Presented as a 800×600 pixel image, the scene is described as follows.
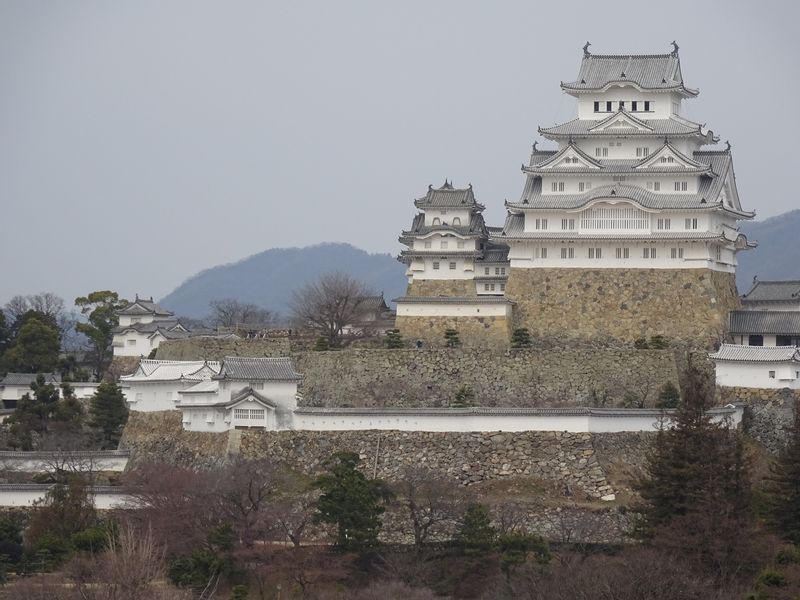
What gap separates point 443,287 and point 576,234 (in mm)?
5815

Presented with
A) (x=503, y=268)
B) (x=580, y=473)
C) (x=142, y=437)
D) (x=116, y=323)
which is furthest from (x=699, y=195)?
(x=116, y=323)

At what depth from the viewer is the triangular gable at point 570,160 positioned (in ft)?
175

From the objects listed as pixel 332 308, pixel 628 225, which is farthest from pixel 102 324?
pixel 628 225

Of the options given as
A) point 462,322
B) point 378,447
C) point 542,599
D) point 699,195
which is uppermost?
point 699,195

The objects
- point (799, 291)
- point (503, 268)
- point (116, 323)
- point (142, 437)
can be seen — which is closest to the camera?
point (142, 437)

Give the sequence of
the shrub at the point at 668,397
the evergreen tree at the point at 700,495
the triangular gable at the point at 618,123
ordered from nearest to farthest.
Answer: the evergreen tree at the point at 700,495
the shrub at the point at 668,397
the triangular gable at the point at 618,123

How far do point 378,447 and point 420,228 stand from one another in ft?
45.8

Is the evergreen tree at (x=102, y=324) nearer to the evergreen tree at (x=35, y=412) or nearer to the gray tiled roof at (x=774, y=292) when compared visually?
the evergreen tree at (x=35, y=412)

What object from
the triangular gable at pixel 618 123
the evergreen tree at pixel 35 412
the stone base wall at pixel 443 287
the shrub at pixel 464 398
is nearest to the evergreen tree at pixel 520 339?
the shrub at pixel 464 398

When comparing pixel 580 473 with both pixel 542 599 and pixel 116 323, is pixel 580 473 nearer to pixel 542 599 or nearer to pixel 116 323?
pixel 542 599

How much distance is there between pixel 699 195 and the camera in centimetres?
5234

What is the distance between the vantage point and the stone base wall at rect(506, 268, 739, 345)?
51.0 metres

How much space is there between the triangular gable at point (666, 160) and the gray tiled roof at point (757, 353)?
6.32 m

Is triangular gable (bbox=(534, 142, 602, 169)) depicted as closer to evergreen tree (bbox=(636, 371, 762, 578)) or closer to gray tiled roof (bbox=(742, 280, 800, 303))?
gray tiled roof (bbox=(742, 280, 800, 303))
